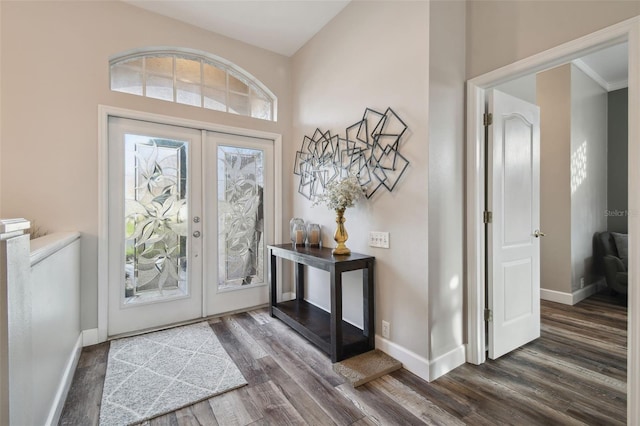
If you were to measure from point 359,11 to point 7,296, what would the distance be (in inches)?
117

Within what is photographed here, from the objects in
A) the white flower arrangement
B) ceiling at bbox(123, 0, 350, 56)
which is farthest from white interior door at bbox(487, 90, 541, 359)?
ceiling at bbox(123, 0, 350, 56)

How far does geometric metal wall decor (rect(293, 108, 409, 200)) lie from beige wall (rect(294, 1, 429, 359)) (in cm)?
7

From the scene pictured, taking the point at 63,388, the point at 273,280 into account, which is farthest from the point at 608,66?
the point at 63,388

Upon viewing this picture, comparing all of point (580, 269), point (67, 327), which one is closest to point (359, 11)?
point (67, 327)

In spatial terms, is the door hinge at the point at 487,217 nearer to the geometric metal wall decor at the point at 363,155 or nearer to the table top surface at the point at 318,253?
the geometric metal wall decor at the point at 363,155

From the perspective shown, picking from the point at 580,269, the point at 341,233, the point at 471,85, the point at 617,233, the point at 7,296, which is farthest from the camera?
the point at 617,233

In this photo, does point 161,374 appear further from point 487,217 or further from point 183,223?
point 487,217

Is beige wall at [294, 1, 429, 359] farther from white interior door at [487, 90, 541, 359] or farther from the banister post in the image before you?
the banister post

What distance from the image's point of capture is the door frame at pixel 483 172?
1467 millimetres

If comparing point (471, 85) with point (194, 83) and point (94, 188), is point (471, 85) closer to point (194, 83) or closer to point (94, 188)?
point (194, 83)

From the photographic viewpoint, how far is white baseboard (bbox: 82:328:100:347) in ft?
8.13

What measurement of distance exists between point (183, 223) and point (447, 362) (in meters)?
2.65

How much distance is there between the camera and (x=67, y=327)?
6.40 ft

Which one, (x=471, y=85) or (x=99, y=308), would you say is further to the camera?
(x=99, y=308)
